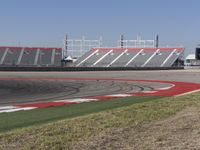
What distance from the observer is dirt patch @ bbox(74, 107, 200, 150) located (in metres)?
6.90

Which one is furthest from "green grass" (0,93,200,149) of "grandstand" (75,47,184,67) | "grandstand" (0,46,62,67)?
"grandstand" (0,46,62,67)

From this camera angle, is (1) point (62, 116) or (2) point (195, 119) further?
(1) point (62, 116)

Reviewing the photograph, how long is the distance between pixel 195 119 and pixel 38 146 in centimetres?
383

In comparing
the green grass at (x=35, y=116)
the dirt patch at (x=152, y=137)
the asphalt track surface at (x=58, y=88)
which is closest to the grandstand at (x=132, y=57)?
the asphalt track surface at (x=58, y=88)

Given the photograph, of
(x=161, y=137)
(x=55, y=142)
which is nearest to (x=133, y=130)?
(x=161, y=137)

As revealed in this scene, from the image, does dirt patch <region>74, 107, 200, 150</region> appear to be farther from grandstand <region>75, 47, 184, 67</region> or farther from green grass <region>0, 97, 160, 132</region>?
grandstand <region>75, 47, 184, 67</region>

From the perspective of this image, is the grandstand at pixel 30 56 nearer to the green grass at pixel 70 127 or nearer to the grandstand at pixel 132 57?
the grandstand at pixel 132 57

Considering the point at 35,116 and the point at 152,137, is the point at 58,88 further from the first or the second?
the point at 152,137

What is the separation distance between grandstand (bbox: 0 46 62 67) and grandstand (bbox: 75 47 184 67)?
5.29m

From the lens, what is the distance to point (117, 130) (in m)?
8.32

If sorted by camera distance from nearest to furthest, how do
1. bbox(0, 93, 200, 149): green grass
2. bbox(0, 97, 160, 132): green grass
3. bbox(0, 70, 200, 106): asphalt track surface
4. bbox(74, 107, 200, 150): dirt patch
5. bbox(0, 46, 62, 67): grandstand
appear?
bbox(74, 107, 200, 150): dirt patch, bbox(0, 93, 200, 149): green grass, bbox(0, 97, 160, 132): green grass, bbox(0, 70, 200, 106): asphalt track surface, bbox(0, 46, 62, 67): grandstand

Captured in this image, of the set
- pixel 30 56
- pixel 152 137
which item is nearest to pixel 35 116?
pixel 152 137

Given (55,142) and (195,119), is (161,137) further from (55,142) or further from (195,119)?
(195,119)

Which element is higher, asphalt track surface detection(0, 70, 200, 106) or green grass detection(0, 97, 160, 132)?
green grass detection(0, 97, 160, 132)
